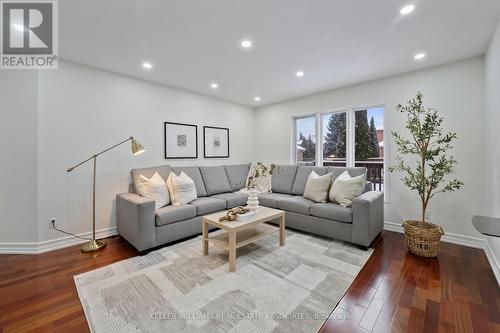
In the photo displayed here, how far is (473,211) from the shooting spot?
2801 mm

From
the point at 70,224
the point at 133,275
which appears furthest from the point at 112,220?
the point at 133,275

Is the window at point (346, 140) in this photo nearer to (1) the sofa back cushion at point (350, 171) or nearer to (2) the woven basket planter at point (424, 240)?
(1) the sofa back cushion at point (350, 171)

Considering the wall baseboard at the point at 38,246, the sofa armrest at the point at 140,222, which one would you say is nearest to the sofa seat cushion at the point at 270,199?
the sofa armrest at the point at 140,222

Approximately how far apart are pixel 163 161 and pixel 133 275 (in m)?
2.07

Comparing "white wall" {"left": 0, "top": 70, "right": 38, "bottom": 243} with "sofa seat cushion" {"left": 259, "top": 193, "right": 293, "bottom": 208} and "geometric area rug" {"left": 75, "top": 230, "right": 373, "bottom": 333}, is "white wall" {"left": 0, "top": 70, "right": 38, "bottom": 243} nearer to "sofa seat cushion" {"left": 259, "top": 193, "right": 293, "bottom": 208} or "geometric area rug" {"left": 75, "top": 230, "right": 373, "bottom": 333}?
"geometric area rug" {"left": 75, "top": 230, "right": 373, "bottom": 333}

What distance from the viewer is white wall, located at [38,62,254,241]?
107 inches

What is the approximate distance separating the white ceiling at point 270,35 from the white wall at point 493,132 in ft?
0.80

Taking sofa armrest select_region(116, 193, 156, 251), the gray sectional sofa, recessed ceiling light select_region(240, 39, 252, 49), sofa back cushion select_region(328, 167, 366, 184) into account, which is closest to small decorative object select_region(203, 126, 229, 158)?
the gray sectional sofa

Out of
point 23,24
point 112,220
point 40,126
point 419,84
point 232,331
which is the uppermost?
point 23,24

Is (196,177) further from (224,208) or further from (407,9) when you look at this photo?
(407,9)

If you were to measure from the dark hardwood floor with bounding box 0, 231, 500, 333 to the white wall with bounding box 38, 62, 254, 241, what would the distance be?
631mm

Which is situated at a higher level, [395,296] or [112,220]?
[112,220]

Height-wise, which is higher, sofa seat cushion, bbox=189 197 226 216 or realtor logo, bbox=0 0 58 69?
realtor logo, bbox=0 0 58 69

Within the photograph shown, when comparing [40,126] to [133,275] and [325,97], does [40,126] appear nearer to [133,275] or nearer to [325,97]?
[133,275]
